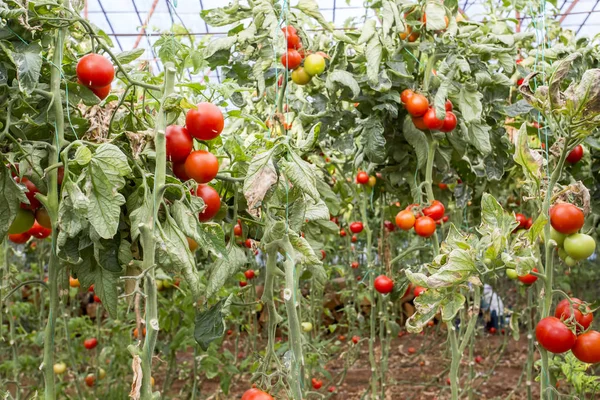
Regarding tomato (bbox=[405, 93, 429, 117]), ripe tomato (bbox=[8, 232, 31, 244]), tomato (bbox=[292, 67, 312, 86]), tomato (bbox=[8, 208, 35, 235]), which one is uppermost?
tomato (bbox=[8, 208, 35, 235])

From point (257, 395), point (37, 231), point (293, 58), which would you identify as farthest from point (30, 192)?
point (293, 58)

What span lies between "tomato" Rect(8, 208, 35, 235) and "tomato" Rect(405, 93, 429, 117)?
3.66 feet

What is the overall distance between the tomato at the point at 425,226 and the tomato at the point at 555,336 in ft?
1.90

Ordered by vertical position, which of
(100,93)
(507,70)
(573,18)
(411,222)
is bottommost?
(573,18)

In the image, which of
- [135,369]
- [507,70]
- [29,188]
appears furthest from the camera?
[507,70]

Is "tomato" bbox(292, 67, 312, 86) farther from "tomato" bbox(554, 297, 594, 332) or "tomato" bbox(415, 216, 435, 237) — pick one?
"tomato" bbox(554, 297, 594, 332)

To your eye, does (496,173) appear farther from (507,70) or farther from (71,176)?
(71,176)

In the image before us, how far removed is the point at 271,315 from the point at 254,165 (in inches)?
12.7

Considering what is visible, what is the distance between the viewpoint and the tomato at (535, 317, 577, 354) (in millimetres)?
1139

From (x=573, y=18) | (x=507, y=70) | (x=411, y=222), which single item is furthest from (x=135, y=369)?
(x=573, y=18)

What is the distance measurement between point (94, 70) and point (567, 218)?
3.33 ft

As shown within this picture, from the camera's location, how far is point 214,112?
0.93m

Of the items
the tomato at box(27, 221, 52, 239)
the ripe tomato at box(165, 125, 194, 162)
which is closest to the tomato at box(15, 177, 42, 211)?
the tomato at box(27, 221, 52, 239)

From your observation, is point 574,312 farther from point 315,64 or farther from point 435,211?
point 315,64
